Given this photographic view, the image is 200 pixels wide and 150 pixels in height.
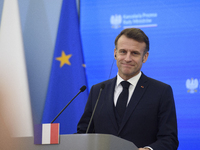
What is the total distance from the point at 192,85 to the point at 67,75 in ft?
5.04

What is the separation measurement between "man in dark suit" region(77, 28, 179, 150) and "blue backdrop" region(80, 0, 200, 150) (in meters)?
1.17

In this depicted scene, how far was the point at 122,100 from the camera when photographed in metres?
2.48

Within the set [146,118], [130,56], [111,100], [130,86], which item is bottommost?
[146,118]

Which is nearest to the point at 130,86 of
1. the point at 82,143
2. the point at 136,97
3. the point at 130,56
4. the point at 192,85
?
the point at 136,97

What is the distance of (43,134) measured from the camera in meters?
1.62

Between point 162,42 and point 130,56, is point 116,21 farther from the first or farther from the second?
point 130,56

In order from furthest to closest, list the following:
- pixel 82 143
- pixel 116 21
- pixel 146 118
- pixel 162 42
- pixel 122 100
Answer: pixel 116 21 → pixel 162 42 → pixel 122 100 → pixel 146 118 → pixel 82 143

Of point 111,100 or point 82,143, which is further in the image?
point 111,100

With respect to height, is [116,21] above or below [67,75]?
above

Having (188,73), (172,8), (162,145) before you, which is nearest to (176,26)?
(172,8)

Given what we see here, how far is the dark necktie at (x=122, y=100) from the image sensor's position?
2435mm

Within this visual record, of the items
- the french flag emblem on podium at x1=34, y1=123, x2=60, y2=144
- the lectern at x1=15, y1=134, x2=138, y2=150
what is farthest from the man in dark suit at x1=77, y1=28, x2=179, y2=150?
the french flag emblem on podium at x1=34, y1=123, x2=60, y2=144

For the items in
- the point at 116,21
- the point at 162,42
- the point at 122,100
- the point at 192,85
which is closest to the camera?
the point at 122,100

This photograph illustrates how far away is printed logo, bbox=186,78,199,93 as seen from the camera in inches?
140
